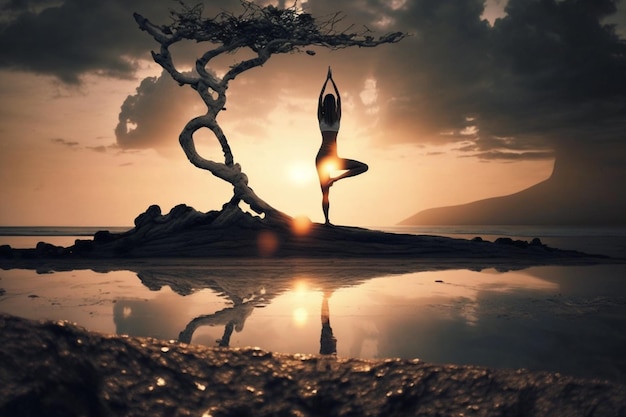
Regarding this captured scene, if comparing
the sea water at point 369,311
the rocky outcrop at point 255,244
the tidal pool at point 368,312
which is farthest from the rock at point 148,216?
the tidal pool at point 368,312

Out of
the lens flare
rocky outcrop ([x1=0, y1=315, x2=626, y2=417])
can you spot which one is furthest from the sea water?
the lens flare

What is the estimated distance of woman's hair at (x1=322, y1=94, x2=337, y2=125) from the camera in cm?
1222

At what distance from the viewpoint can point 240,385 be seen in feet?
7.20

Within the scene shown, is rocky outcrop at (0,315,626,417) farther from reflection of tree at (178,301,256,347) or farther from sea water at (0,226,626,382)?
reflection of tree at (178,301,256,347)

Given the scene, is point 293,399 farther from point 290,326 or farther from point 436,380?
point 290,326

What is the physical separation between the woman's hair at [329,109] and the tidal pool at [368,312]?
5.71 meters

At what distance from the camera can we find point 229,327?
3.58 m

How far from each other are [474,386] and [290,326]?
170cm

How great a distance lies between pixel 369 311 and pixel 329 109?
8.78 m

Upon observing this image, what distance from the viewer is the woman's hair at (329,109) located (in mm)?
12219

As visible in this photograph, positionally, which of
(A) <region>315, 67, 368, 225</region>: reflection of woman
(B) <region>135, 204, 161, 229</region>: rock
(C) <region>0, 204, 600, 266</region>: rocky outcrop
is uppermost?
(A) <region>315, 67, 368, 225</region>: reflection of woman

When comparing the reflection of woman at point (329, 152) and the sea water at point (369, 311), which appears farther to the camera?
the reflection of woman at point (329, 152)

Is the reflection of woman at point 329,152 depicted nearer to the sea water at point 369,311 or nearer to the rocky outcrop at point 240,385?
the sea water at point 369,311

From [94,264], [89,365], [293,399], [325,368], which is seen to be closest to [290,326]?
[325,368]
